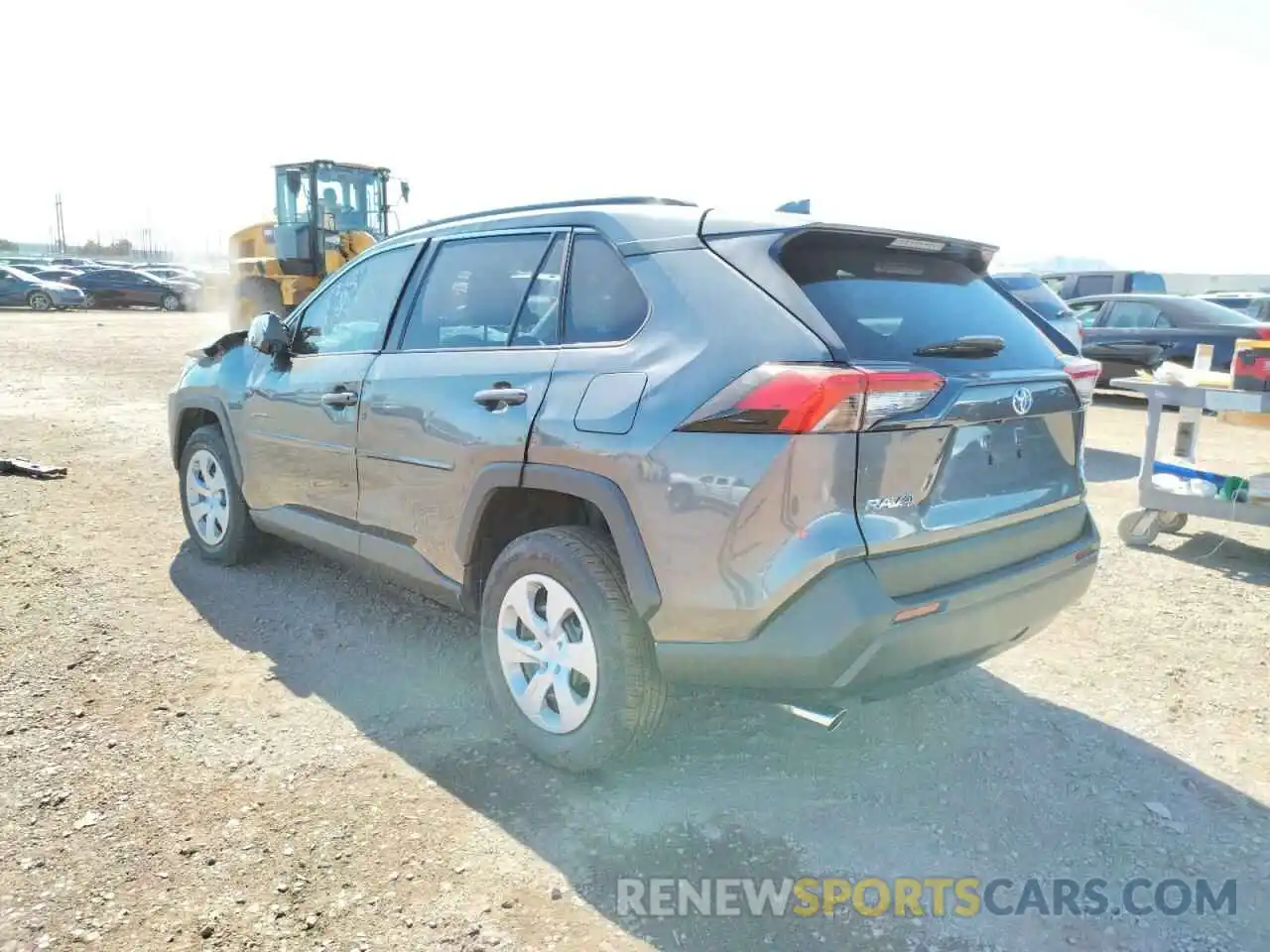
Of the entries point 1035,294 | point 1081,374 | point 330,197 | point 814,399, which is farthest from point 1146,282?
point 814,399

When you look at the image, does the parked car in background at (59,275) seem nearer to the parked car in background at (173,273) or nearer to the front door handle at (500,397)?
the parked car in background at (173,273)

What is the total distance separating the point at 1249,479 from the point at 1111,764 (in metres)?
3.18

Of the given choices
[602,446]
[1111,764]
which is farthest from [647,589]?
[1111,764]

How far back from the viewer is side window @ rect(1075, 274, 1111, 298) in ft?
54.1

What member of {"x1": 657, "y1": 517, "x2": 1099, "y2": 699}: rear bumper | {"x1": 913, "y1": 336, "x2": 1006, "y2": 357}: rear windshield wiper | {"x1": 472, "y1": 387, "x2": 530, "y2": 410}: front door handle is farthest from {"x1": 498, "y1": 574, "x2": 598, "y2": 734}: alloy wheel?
{"x1": 913, "y1": 336, "x2": 1006, "y2": 357}: rear windshield wiper

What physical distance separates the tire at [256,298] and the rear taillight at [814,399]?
14404mm

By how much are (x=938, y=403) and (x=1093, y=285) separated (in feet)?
53.2

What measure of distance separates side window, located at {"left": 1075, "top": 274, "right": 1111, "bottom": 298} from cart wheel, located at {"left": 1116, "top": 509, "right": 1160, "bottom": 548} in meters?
11.9

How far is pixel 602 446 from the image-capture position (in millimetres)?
2797

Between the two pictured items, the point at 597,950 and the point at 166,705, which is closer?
the point at 597,950

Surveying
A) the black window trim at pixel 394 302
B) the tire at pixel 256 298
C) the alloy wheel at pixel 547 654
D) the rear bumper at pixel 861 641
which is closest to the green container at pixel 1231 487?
the rear bumper at pixel 861 641

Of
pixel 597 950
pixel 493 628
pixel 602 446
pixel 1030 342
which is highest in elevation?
pixel 1030 342

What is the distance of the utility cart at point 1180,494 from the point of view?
5375 mm

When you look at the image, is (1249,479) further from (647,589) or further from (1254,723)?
(647,589)
